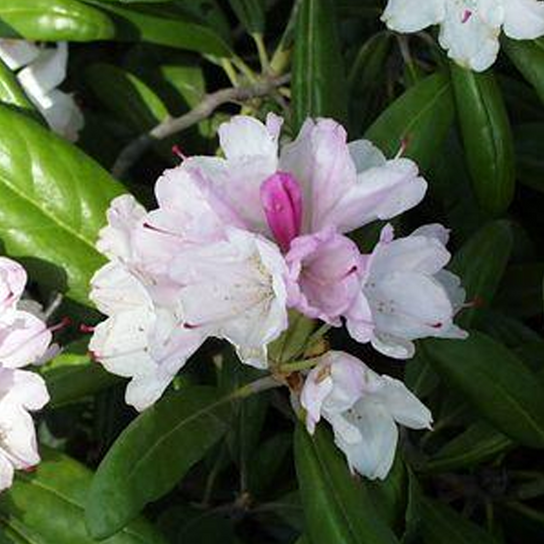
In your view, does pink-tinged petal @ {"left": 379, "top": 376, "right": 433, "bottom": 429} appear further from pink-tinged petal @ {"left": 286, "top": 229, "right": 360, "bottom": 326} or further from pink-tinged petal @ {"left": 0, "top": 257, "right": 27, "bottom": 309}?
pink-tinged petal @ {"left": 0, "top": 257, "right": 27, "bottom": 309}

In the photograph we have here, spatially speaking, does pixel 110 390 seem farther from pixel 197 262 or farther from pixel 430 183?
pixel 197 262

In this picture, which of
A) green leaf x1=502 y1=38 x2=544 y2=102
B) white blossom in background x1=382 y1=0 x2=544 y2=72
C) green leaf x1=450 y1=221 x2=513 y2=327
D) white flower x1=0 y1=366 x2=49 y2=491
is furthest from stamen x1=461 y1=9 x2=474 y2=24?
white flower x1=0 y1=366 x2=49 y2=491

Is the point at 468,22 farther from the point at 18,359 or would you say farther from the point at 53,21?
the point at 18,359

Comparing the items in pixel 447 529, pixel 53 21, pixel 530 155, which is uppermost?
pixel 53 21

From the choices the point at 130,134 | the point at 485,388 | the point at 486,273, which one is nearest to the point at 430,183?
the point at 486,273

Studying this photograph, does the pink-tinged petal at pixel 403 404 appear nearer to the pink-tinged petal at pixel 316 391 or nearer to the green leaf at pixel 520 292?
the pink-tinged petal at pixel 316 391

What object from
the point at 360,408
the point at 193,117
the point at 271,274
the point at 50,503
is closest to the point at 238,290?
the point at 271,274
